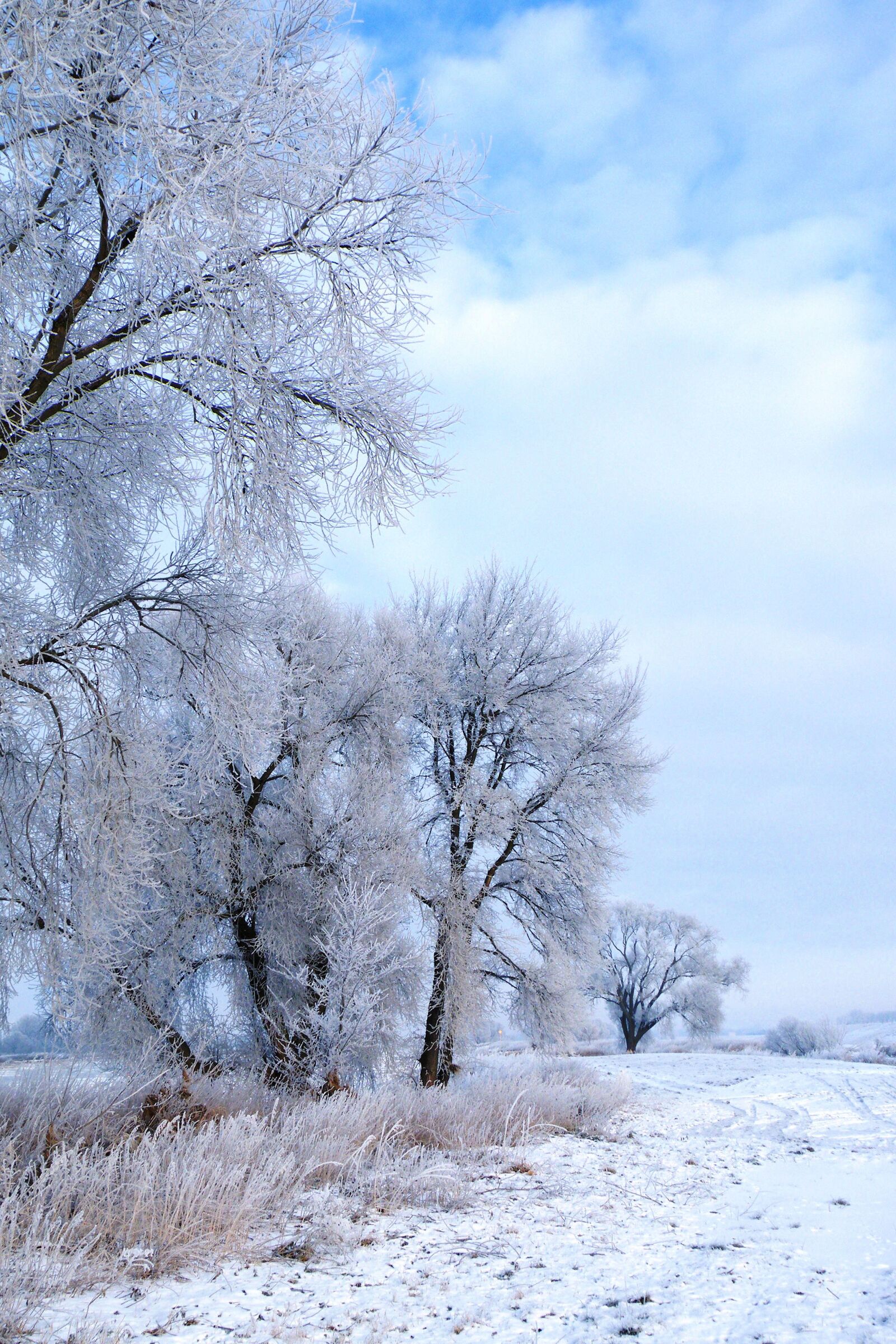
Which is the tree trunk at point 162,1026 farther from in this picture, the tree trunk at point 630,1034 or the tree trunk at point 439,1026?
the tree trunk at point 630,1034

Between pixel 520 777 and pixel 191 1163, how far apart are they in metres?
11.1

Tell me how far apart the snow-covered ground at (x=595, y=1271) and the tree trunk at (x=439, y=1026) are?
5557mm

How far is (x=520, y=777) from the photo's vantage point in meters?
15.6

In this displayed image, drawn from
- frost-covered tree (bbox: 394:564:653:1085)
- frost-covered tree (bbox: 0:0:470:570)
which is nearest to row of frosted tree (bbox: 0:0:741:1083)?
frost-covered tree (bbox: 0:0:470:570)

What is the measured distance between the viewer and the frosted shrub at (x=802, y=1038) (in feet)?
109

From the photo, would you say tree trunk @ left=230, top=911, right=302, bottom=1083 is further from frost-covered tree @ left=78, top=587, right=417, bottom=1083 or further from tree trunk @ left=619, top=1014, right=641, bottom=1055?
tree trunk @ left=619, top=1014, right=641, bottom=1055

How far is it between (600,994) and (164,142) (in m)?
34.6

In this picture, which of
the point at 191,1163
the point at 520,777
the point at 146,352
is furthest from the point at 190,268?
the point at 520,777

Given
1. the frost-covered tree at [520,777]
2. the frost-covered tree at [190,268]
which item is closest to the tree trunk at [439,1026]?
the frost-covered tree at [520,777]

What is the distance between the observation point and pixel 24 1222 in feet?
13.7

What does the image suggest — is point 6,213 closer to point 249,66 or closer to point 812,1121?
point 249,66

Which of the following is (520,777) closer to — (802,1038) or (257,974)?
(257,974)

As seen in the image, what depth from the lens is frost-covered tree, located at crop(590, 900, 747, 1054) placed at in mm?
36594

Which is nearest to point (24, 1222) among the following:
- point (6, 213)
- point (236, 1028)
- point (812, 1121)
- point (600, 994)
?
point (6, 213)
